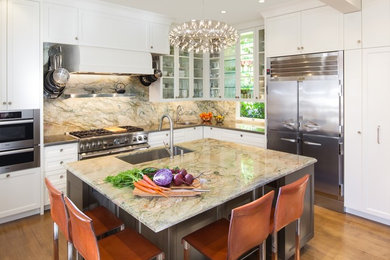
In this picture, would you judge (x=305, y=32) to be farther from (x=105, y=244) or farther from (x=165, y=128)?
(x=105, y=244)

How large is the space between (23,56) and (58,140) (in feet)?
3.56

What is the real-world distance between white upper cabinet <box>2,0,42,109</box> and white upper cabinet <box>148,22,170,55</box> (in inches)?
65.5

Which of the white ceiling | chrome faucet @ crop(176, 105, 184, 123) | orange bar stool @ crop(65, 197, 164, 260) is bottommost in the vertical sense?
orange bar stool @ crop(65, 197, 164, 260)

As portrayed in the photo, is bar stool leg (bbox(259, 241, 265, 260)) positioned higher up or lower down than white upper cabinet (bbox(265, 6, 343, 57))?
lower down

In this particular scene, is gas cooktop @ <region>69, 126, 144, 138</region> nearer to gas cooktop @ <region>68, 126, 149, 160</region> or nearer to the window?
gas cooktop @ <region>68, 126, 149, 160</region>

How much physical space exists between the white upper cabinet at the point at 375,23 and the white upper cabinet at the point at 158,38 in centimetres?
286

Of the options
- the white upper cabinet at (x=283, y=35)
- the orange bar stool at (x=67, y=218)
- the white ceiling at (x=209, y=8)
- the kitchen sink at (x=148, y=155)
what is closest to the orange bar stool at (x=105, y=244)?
the orange bar stool at (x=67, y=218)

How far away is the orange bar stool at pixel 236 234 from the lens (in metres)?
1.60

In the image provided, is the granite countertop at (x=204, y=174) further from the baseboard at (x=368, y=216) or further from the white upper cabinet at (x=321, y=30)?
the white upper cabinet at (x=321, y=30)

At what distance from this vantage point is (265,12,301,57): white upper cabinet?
391cm

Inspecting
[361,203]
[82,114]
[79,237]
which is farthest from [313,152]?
[82,114]

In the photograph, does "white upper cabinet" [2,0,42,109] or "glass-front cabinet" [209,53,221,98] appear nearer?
"white upper cabinet" [2,0,42,109]

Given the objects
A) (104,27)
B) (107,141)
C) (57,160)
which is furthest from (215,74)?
(57,160)

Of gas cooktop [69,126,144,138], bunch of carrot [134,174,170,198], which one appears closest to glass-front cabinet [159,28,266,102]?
gas cooktop [69,126,144,138]
